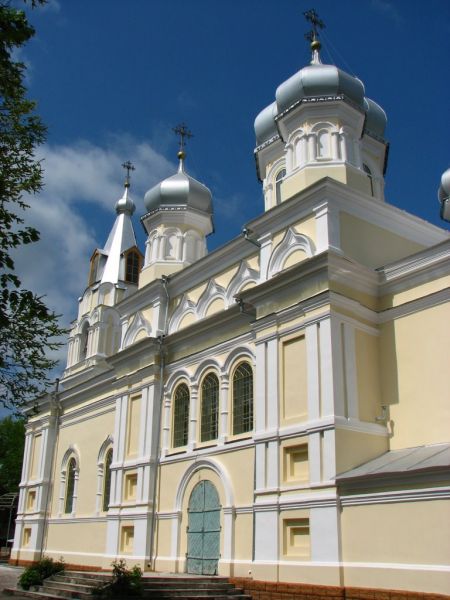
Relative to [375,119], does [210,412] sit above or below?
below

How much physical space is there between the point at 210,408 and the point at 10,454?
3028 cm

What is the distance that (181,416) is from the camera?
17078 millimetres

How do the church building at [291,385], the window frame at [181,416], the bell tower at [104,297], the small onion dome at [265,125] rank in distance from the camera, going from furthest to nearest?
the bell tower at [104,297] < the small onion dome at [265,125] < the window frame at [181,416] < the church building at [291,385]

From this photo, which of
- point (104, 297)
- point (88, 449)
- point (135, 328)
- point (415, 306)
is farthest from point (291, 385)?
point (104, 297)

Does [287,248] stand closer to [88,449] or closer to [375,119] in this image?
[375,119]

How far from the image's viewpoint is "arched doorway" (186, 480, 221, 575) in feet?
48.1

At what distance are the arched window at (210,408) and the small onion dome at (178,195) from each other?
6.49 meters

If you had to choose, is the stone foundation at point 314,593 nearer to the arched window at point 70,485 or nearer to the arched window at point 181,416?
the arched window at point 181,416

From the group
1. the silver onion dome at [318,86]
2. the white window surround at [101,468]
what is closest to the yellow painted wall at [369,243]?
the silver onion dome at [318,86]

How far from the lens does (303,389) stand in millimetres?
12938

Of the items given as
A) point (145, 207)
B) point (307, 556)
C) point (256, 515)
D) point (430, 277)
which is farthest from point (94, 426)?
point (430, 277)

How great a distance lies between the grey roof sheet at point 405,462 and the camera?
10328 mm

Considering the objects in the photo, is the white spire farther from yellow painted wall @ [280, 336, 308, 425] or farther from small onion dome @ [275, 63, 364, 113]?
yellow painted wall @ [280, 336, 308, 425]

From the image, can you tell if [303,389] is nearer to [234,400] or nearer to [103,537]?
[234,400]
